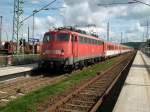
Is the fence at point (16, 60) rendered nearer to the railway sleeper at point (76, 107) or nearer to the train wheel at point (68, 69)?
the train wheel at point (68, 69)

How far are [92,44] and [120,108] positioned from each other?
23.7 m

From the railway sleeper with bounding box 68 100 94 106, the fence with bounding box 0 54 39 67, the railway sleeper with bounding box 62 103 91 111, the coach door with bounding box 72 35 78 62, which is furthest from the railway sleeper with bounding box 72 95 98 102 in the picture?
the fence with bounding box 0 54 39 67

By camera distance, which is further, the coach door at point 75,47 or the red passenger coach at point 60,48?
the coach door at point 75,47

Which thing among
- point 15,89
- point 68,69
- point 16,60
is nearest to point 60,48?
point 68,69

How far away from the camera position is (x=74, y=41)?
25859mm

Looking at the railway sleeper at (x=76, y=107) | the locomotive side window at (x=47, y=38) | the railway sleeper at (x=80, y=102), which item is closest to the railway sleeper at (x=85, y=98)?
the railway sleeper at (x=80, y=102)

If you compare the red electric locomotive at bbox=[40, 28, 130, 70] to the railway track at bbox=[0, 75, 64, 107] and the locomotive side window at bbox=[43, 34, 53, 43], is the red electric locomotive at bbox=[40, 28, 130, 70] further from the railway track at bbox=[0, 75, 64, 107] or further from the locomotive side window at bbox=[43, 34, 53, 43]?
the railway track at bbox=[0, 75, 64, 107]

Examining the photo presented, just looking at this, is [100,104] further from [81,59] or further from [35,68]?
[81,59]

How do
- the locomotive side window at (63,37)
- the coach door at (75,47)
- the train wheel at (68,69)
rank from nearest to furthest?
1. the locomotive side window at (63,37)
2. the coach door at (75,47)
3. the train wheel at (68,69)

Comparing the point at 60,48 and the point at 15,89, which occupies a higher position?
the point at 60,48

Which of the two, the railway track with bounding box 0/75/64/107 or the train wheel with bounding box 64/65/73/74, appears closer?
the railway track with bounding box 0/75/64/107

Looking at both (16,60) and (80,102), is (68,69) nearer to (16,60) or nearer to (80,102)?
(16,60)

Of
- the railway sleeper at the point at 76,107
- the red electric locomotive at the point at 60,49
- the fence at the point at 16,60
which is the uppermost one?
the red electric locomotive at the point at 60,49

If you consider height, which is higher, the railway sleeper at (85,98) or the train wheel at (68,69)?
the train wheel at (68,69)
